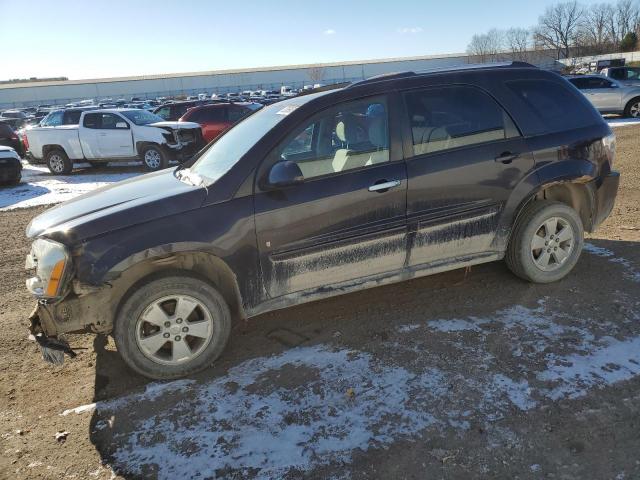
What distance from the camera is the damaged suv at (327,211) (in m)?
3.20

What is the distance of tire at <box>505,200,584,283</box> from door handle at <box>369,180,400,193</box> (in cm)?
128

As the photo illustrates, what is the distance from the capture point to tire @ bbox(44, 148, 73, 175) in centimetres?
1424

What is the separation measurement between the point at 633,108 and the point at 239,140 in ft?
63.5

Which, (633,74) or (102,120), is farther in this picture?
(633,74)

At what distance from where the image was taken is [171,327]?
10.9ft

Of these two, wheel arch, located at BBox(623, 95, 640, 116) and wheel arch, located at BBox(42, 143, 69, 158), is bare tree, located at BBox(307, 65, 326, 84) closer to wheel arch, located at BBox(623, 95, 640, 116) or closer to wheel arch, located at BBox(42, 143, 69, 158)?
wheel arch, located at BBox(623, 95, 640, 116)

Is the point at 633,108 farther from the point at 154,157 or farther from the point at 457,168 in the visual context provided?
the point at 457,168

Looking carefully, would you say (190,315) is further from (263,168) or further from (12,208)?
(12,208)

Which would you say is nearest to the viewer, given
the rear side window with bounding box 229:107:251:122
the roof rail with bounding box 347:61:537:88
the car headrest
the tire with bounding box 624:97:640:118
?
the car headrest

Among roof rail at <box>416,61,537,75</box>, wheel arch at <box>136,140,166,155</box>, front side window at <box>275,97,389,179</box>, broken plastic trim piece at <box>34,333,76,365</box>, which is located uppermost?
roof rail at <box>416,61,537,75</box>

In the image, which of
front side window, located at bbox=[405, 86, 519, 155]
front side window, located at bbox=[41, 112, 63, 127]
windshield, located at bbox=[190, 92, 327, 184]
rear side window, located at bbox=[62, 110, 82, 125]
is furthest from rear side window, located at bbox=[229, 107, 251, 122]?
front side window, located at bbox=[405, 86, 519, 155]

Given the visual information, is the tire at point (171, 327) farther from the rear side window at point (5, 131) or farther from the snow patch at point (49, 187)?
the rear side window at point (5, 131)

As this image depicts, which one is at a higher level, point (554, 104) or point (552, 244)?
point (554, 104)

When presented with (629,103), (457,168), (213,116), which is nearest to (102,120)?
(213,116)
